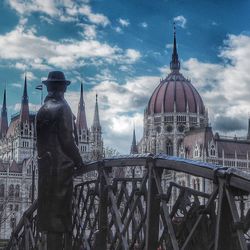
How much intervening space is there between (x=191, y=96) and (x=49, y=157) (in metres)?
115

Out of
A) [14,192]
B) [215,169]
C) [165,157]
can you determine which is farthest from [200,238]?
[14,192]

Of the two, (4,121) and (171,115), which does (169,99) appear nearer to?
(171,115)

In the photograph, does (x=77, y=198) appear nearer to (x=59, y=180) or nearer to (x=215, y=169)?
(x=59, y=180)

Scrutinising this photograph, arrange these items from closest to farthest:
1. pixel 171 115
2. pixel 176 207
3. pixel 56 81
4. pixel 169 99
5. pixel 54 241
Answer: pixel 176 207
pixel 54 241
pixel 56 81
pixel 171 115
pixel 169 99

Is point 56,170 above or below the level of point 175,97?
below

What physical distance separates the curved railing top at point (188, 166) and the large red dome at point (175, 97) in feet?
368

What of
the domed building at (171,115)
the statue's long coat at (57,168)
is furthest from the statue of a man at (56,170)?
the domed building at (171,115)

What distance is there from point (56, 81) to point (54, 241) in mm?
2571

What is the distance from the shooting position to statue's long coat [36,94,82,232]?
8.79 m

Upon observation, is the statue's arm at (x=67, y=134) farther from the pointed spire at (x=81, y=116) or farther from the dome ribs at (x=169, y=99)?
the dome ribs at (x=169, y=99)

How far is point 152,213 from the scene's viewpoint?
25.6 ft

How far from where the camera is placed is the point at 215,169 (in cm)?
648

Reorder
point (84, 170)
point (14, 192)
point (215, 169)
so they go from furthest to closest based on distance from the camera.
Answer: point (14, 192), point (84, 170), point (215, 169)

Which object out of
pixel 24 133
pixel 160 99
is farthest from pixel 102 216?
pixel 160 99
